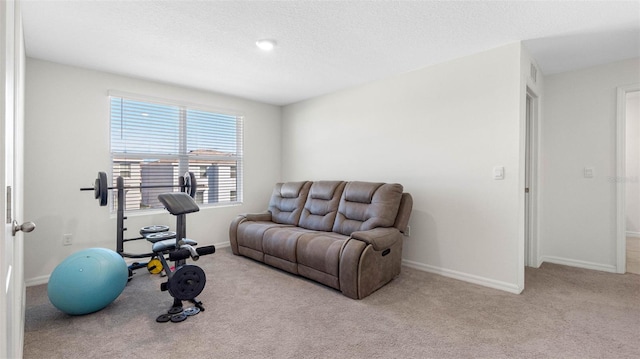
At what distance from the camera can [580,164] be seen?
350 cm

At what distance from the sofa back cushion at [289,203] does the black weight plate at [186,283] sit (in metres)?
1.73

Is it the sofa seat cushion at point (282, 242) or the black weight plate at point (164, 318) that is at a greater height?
the sofa seat cushion at point (282, 242)

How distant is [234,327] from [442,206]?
2.39m

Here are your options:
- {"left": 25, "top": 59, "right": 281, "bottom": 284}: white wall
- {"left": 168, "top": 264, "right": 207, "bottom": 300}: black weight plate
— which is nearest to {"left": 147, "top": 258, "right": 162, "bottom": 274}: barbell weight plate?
{"left": 25, "top": 59, "right": 281, "bottom": 284}: white wall

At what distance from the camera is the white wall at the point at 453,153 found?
2848 millimetres

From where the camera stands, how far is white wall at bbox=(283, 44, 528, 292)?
9.34 feet

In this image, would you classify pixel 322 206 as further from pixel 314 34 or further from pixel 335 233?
pixel 314 34

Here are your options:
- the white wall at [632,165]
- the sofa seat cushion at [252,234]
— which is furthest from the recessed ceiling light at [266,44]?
the white wall at [632,165]

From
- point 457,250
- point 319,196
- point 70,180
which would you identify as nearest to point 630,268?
point 457,250

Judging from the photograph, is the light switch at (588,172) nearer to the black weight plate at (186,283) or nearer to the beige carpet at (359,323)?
the beige carpet at (359,323)

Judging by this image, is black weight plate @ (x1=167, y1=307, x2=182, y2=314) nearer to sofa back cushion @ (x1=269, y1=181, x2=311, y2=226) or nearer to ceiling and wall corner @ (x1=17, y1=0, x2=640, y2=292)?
sofa back cushion @ (x1=269, y1=181, x2=311, y2=226)

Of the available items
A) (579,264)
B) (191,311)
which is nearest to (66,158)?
(191,311)

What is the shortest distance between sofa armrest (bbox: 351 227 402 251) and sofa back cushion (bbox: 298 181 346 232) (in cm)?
75

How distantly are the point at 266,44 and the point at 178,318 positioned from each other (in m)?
2.40
